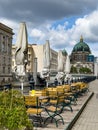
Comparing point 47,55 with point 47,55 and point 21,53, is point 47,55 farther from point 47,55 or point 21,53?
point 21,53

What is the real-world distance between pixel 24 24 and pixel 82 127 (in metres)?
7.73

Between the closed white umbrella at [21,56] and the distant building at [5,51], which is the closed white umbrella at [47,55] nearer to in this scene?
the closed white umbrella at [21,56]

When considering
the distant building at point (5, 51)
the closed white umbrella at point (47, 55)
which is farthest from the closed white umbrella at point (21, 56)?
the distant building at point (5, 51)

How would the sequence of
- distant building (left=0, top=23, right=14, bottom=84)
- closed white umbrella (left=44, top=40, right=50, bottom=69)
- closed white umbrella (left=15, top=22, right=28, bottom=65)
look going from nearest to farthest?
closed white umbrella (left=15, top=22, right=28, bottom=65), closed white umbrella (left=44, top=40, right=50, bottom=69), distant building (left=0, top=23, right=14, bottom=84)

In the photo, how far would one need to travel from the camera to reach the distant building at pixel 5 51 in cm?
9781

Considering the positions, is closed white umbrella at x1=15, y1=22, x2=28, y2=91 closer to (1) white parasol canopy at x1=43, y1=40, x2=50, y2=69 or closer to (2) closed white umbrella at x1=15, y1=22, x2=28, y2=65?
(2) closed white umbrella at x1=15, y1=22, x2=28, y2=65

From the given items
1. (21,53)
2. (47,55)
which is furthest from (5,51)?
(21,53)

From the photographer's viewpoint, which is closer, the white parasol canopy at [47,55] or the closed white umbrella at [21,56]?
the closed white umbrella at [21,56]

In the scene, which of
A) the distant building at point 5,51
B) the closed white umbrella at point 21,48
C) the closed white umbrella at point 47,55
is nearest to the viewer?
the closed white umbrella at point 21,48

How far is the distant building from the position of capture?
321 feet

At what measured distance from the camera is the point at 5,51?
102 metres

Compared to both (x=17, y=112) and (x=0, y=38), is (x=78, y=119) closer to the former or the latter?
(x=17, y=112)

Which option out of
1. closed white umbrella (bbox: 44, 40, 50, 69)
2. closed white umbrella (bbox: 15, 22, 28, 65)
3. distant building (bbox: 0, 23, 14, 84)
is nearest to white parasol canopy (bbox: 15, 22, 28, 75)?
closed white umbrella (bbox: 15, 22, 28, 65)

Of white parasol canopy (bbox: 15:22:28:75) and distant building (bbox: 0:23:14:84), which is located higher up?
distant building (bbox: 0:23:14:84)
